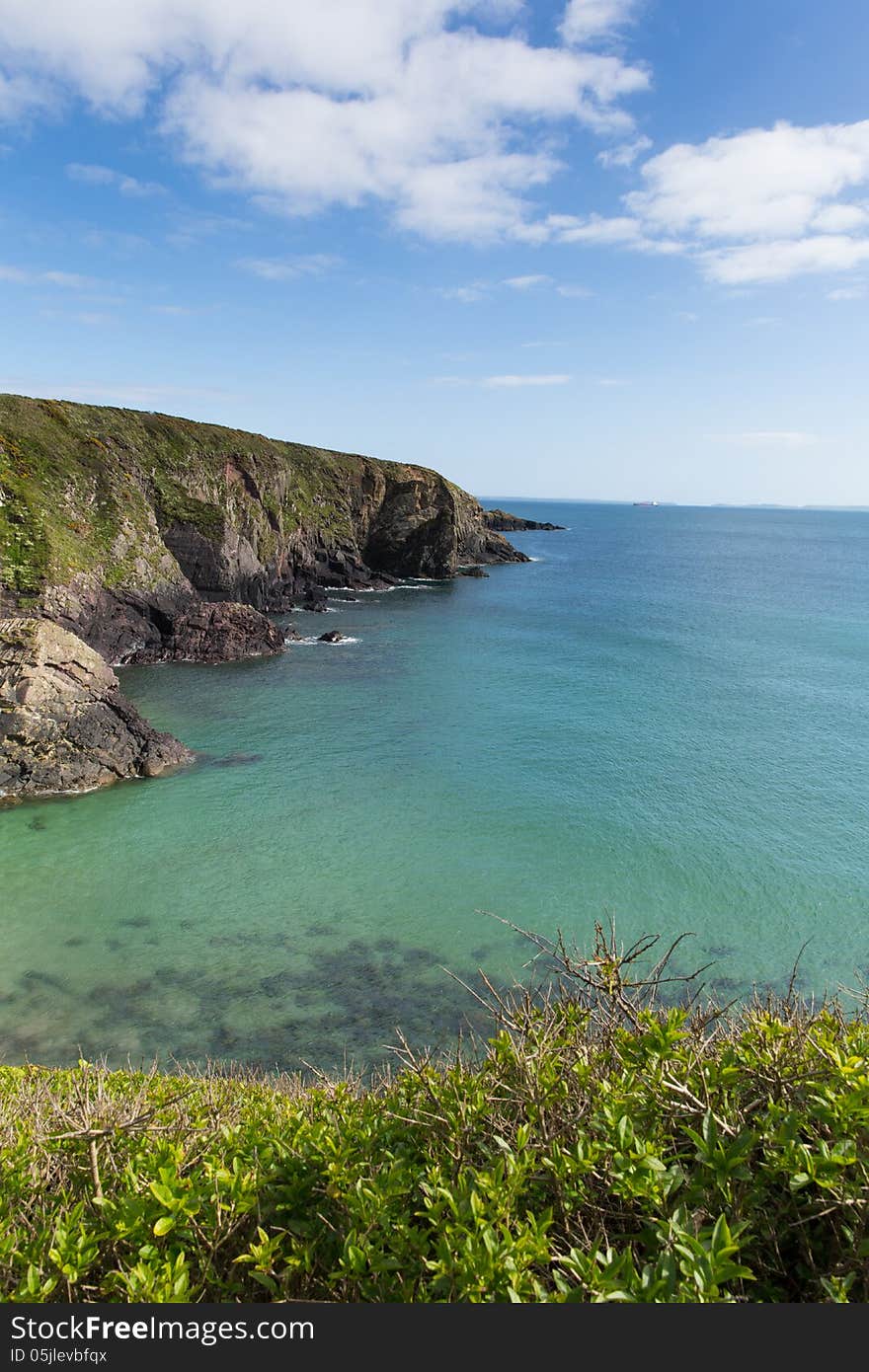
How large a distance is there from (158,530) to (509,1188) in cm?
6374

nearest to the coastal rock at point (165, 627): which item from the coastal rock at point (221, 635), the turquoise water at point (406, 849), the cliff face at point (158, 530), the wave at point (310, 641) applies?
the coastal rock at point (221, 635)

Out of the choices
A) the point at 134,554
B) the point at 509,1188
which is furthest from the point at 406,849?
the point at 134,554

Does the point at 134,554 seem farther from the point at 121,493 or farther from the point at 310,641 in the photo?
the point at 310,641

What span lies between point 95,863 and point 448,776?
48.8 ft

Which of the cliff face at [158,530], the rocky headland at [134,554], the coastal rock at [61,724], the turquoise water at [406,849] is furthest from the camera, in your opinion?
the cliff face at [158,530]

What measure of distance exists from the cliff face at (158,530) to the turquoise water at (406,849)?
18.9 ft

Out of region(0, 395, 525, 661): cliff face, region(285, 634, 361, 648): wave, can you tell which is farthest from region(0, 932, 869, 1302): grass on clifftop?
region(285, 634, 361, 648): wave

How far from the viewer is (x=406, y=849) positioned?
26594 mm

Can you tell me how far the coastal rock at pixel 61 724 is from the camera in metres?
30.9

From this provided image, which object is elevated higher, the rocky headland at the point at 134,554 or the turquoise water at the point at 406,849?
the rocky headland at the point at 134,554

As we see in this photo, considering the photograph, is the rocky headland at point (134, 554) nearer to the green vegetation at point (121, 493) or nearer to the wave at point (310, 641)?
the green vegetation at point (121, 493)

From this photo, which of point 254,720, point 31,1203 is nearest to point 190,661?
point 254,720

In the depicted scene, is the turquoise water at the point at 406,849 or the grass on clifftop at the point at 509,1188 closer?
the grass on clifftop at the point at 509,1188

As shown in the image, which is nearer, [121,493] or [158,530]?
[121,493]
